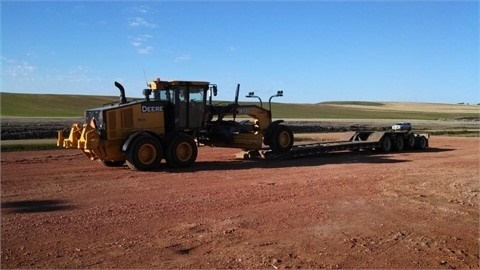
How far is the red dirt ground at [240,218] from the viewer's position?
6.64 meters

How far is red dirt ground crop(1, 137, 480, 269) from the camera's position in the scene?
A: 6.64 m

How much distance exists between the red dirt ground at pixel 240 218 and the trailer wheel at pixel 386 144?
7.05 metres

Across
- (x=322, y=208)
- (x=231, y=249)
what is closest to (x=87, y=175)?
(x=322, y=208)

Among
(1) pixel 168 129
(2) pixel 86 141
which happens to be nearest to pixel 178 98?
(1) pixel 168 129

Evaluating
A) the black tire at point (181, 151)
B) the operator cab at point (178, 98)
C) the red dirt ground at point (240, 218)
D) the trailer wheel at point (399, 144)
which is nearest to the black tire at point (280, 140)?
the operator cab at point (178, 98)

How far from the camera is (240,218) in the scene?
8.62 m

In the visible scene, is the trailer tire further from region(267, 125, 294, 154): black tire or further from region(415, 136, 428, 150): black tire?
region(415, 136, 428, 150): black tire

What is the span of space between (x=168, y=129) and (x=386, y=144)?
10205 millimetres

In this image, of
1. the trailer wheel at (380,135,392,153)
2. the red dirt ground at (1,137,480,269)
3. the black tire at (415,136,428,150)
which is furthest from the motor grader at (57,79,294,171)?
the black tire at (415,136,428,150)

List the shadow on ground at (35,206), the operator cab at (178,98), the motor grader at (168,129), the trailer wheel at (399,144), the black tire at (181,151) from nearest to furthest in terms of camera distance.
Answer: the shadow on ground at (35,206) → the motor grader at (168,129) → the black tire at (181,151) → the operator cab at (178,98) → the trailer wheel at (399,144)

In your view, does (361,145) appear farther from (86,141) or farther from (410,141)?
(86,141)

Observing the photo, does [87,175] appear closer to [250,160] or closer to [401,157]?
[250,160]

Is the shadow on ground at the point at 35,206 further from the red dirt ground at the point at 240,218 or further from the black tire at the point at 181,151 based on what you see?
the black tire at the point at 181,151

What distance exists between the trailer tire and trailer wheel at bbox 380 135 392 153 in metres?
5.11
